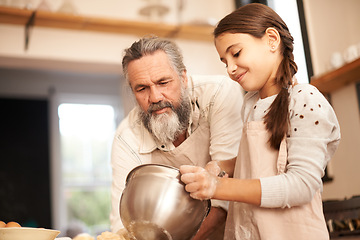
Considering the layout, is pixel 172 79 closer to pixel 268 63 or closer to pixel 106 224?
pixel 268 63

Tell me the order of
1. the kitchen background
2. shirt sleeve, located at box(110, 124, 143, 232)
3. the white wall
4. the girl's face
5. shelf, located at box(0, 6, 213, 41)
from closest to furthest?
the girl's face
shirt sleeve, located at box(110, 124, 143, 232)
the white wall
the kitchen background
shelf, located at box(0, 6, 213, 41)

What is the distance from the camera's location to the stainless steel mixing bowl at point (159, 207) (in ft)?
3.34

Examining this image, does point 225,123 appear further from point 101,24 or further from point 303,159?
point 101,24

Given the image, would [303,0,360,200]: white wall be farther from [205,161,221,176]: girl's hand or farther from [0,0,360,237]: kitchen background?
[205,161,221,176]: girl's hand

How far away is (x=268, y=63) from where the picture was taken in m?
1.18

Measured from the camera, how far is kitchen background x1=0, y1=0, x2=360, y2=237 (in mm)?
2834

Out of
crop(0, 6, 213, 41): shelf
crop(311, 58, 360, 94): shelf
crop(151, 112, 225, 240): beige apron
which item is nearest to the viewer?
crop(151, 112, 225, 240): beige apron

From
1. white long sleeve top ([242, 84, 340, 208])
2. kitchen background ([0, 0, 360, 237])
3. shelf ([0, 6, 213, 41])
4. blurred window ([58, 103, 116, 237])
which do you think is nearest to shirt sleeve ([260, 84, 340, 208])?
white long sleeve top ([242, 84, 340, 208])

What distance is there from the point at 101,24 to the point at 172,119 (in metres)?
2.31

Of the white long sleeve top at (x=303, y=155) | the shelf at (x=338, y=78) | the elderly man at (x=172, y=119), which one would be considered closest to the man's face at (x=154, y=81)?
the elderly man at (x=172, y=119)

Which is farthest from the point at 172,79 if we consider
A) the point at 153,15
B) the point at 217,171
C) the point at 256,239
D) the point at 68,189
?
the point at 68,189

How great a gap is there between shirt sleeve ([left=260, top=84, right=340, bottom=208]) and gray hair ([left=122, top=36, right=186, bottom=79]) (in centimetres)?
70

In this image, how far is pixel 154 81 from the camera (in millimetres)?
1555

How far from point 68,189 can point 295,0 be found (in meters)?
3.96
